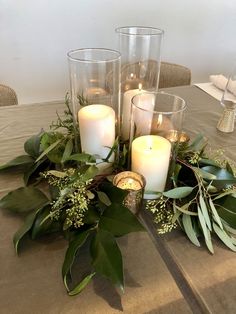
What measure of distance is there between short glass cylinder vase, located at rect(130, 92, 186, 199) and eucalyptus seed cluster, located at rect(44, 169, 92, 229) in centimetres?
13

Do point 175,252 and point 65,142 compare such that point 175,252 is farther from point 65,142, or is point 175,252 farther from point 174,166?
point 65,142

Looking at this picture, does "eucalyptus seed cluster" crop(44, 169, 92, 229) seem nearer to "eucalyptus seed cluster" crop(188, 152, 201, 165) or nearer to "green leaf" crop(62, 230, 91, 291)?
"green leaf" crop(62, 230, 91, 291)

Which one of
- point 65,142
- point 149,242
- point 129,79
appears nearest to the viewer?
point 149,242

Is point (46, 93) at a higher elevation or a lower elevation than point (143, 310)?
lower

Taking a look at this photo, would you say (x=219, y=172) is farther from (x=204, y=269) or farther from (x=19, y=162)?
(x=19, y=162)

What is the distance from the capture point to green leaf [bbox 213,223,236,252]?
0.56 m

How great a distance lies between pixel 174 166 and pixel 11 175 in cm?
40

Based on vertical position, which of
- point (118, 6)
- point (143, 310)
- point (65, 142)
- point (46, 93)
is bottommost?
point (46, 93)

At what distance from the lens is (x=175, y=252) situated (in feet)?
1.81

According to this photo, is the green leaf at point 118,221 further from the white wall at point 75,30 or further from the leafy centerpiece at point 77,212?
the white wall at point 75,30

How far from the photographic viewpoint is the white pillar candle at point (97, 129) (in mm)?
613

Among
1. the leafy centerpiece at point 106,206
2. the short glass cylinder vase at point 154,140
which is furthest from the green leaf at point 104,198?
the short glass cylinder vase at point 154,140

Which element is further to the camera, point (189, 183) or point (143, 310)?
point (189, 183)

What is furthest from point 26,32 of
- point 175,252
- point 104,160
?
point 175,252
